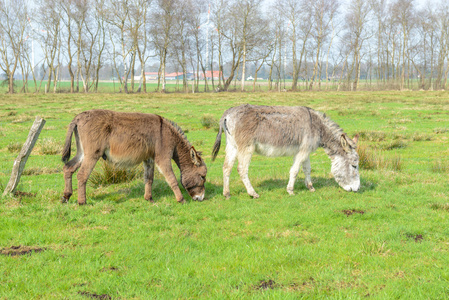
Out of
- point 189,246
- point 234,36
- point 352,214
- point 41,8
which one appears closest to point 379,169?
point 352,214

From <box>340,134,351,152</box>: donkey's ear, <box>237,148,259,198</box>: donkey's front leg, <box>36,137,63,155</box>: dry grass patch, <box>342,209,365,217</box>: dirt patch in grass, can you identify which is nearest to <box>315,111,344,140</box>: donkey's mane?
<box>340,134,351,152</box>: donkey's ear

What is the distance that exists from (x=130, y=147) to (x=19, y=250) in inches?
106

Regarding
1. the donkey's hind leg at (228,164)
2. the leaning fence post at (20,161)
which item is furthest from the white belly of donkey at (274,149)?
the leaning fence post at (20,161)

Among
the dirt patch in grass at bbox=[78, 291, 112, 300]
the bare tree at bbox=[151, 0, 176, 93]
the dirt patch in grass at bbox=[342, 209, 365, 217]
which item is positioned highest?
the bare tree at bbox=[151, 0, 176, 93]

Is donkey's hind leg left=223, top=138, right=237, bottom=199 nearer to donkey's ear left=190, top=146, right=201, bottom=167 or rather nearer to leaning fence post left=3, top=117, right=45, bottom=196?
donkey's ear left=190, top=146, right=201, bottom=167

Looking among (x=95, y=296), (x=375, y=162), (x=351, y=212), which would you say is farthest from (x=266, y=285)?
(x=375, y=162)

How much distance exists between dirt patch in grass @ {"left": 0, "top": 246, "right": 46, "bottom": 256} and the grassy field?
14mm

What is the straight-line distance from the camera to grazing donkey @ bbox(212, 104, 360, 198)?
8.02 metres

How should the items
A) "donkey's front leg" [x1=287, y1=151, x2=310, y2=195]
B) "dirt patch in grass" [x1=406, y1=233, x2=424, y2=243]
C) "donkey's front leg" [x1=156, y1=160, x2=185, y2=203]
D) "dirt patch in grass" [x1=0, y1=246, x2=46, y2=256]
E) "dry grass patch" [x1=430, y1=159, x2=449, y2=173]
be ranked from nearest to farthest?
1. "dirt patch in grass" [x1=0, y1=246, x2=46, y2=256]
2. "dirt patch in grass" [x1=406, y1=233, x2=424, y2=243]
3. "donkey's front leg" [x1=156, y1=160, x2=185, y2=203]
4. "donkey's front leg" [x1=287, y1=151, x2=310, y2=195]
5. "dry grass patch" [x1=430, y1=159, x2=449, y2=173]

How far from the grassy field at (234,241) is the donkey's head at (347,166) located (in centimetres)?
26

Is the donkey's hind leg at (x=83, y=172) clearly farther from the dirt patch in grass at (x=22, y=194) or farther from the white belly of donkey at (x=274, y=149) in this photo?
the white belly of donkey at (x=274, y=149)

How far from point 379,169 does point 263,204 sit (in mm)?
4532

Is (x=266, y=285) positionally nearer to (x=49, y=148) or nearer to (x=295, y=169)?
(x=295, y=169)

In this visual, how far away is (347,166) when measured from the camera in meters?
8.50
